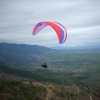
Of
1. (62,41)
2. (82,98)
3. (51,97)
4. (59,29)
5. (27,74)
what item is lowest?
(27,74)

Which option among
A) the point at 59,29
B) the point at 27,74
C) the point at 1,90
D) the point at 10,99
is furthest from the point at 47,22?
the point at 27,74

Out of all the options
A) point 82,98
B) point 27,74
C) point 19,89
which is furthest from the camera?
point 27,74

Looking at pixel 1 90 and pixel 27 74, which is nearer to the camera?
pixel 1 90

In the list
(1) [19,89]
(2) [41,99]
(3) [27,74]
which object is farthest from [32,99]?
(3) [27,74]

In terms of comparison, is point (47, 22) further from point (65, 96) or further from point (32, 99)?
point (65, 96)

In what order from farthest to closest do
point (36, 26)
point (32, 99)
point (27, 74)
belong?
point (27, 74)
point (32, 99)
point (36, 26)

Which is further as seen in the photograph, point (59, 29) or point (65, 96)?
point (65, 96)

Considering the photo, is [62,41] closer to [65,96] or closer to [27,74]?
[65,96]

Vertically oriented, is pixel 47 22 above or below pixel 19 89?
above

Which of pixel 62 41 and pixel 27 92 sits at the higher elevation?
pixel 62 41
